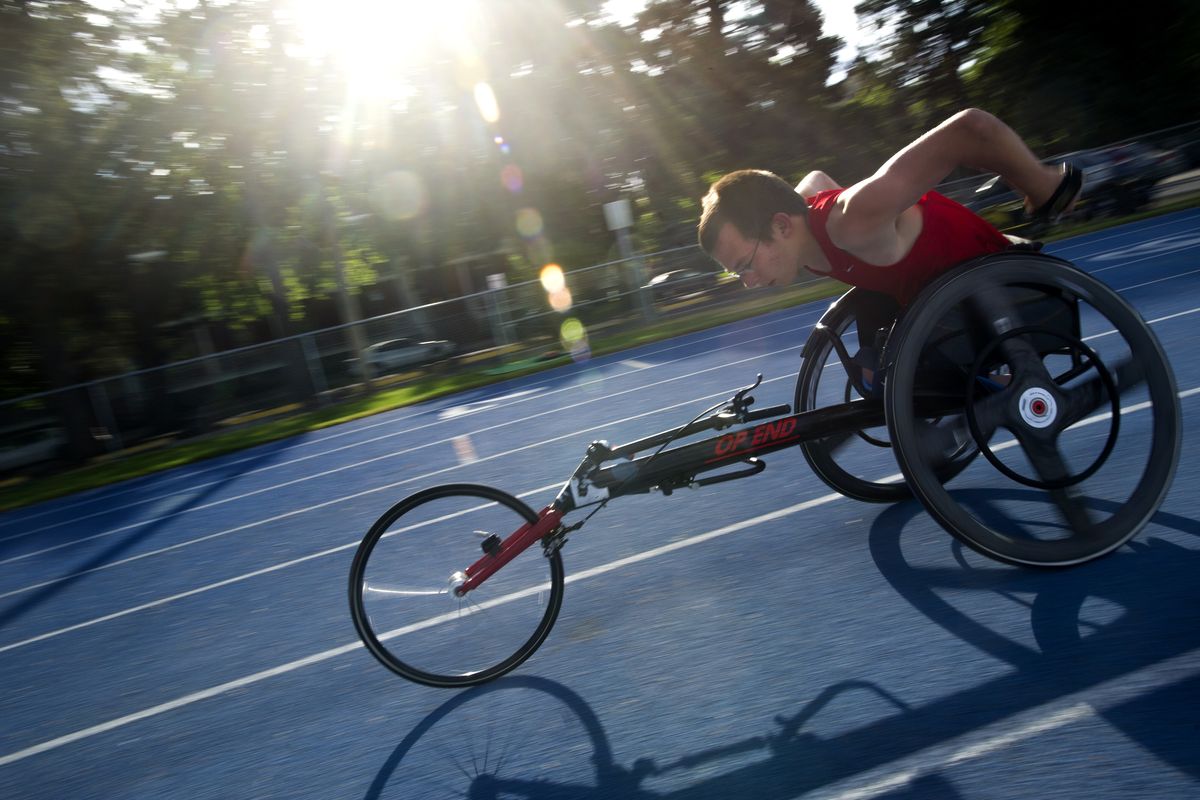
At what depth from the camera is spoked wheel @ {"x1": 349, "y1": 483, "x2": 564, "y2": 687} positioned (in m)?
3.43

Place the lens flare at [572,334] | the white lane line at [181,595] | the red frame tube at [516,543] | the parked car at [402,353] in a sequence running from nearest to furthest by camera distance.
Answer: the red frame tube at [516,543] < the white lane line at [181,595] < the parked car at [402,353] < the lens flare at [572,334]

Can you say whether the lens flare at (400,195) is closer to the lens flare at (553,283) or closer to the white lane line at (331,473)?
the lens flare at (553,283)

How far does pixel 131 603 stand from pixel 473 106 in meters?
27.4

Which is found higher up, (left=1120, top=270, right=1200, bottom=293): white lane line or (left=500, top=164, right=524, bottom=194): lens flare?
(left=500, top=164, right=524, bottom=194): lens flare

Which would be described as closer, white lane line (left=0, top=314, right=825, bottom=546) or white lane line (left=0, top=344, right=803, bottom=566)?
white lane line (left=0, top=344, right=803, bottom=566)

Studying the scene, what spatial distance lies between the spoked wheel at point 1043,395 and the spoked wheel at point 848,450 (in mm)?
375

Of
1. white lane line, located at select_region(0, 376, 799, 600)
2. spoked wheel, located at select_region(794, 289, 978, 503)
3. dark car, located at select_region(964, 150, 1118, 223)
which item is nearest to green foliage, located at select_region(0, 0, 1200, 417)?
white lane line, located at select_region(0, 376, 799, 600)

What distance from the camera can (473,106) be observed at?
31.3m

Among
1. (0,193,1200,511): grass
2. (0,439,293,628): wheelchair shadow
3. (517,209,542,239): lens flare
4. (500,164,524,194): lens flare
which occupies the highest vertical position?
(500,164,524,194): lens flare

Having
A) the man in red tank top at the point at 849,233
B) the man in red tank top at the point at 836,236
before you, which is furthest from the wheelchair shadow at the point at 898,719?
the man in red tank top at the point at 836,236

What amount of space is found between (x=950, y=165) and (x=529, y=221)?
3154 centimetres

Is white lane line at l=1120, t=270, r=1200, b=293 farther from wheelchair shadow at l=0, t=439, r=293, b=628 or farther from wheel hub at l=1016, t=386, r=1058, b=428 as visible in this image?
wheelchair shadow at l=0, t=439, r=293, b=628

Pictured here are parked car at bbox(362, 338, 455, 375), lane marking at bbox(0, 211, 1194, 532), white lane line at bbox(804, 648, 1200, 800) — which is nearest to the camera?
white lane line at bbox(804, 648, 1200, 800)

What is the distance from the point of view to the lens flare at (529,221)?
111ft
